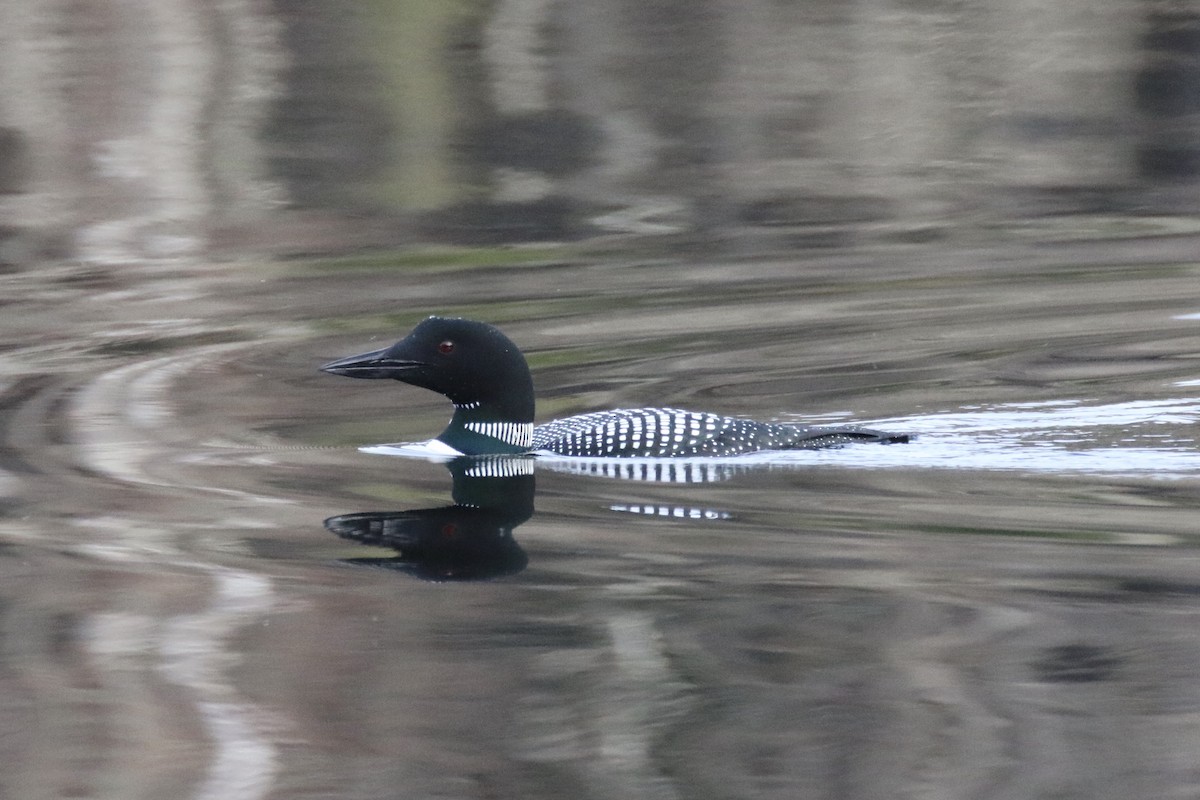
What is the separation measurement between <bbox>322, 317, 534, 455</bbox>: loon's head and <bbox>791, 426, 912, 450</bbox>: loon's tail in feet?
3.05

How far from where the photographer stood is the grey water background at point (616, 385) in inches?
182

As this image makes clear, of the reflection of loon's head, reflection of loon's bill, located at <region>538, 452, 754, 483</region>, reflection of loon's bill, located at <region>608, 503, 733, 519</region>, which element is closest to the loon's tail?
reflection of loon's bill, located at <region>538, 452, 754, 483</region>

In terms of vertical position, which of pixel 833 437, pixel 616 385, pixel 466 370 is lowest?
pixel 616 385

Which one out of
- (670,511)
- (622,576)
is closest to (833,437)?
(670,511)

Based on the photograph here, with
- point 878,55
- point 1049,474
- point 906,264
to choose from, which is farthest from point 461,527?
point 878,55

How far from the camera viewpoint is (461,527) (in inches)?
258

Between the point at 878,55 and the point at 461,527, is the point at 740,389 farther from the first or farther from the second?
the point at 878,55

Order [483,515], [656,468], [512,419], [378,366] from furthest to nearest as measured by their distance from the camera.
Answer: [512,419] < [378,366] < [656,468] < [483,515]

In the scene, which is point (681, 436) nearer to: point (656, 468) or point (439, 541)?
point (656, 468)

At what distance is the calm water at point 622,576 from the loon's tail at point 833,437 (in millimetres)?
57

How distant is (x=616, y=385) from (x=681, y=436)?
1.68 metres

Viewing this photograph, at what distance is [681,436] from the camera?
728 centimetres

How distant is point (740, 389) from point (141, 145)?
8522 millimetres

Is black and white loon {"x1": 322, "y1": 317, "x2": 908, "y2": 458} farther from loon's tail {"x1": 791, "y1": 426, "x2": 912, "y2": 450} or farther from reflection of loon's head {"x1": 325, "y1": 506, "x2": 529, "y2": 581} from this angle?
reflection of loon's head {"x1": 325, "y1": 506, "x2": 529, "y2": 581}
